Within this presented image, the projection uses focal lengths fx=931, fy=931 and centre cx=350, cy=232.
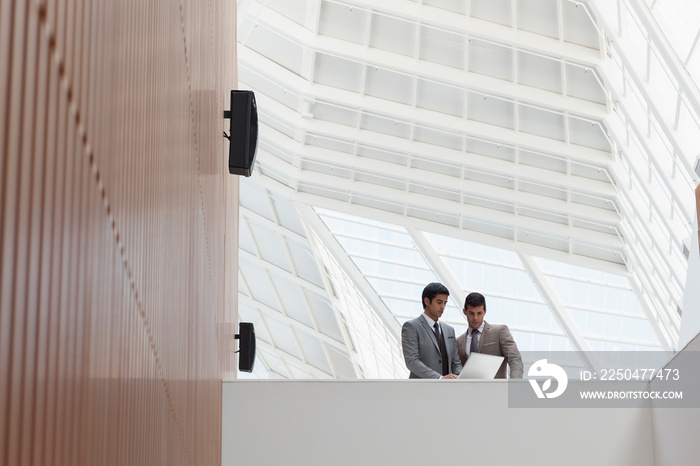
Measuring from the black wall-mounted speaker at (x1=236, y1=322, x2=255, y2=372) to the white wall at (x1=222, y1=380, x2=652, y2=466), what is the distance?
59.2 inches

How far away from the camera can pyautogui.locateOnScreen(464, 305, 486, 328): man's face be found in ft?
27.8

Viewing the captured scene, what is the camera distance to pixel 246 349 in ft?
33.9

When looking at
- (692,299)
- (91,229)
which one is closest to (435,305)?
(692,299)

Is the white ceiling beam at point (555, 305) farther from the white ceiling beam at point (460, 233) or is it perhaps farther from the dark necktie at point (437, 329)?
the dark necktie at point (437, 329)

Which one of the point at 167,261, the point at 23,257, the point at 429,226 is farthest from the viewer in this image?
the point at 429,226

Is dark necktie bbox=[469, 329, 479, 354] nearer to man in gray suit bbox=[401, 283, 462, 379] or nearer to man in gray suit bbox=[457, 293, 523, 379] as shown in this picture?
man in gray suit bbox=[457, 293, 523, 379]

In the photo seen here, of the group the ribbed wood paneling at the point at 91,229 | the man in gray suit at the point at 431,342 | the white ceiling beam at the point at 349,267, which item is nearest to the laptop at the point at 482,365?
the man in gray suit at the point at 431,342

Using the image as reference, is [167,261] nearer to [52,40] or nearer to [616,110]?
[52,40]

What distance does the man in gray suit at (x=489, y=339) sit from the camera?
8.51m

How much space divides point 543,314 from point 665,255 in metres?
7.64

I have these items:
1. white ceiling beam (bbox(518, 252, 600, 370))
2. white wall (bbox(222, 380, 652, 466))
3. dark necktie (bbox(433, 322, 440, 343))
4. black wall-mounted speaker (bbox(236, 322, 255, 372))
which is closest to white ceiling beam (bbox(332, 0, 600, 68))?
black wall-mounted speaker (bbox(236, 322, 255, 372))

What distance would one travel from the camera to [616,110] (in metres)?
17.6

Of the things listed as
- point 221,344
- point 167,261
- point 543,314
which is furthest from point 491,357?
point 543,314

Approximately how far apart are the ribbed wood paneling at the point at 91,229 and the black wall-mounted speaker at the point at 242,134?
2.39m
